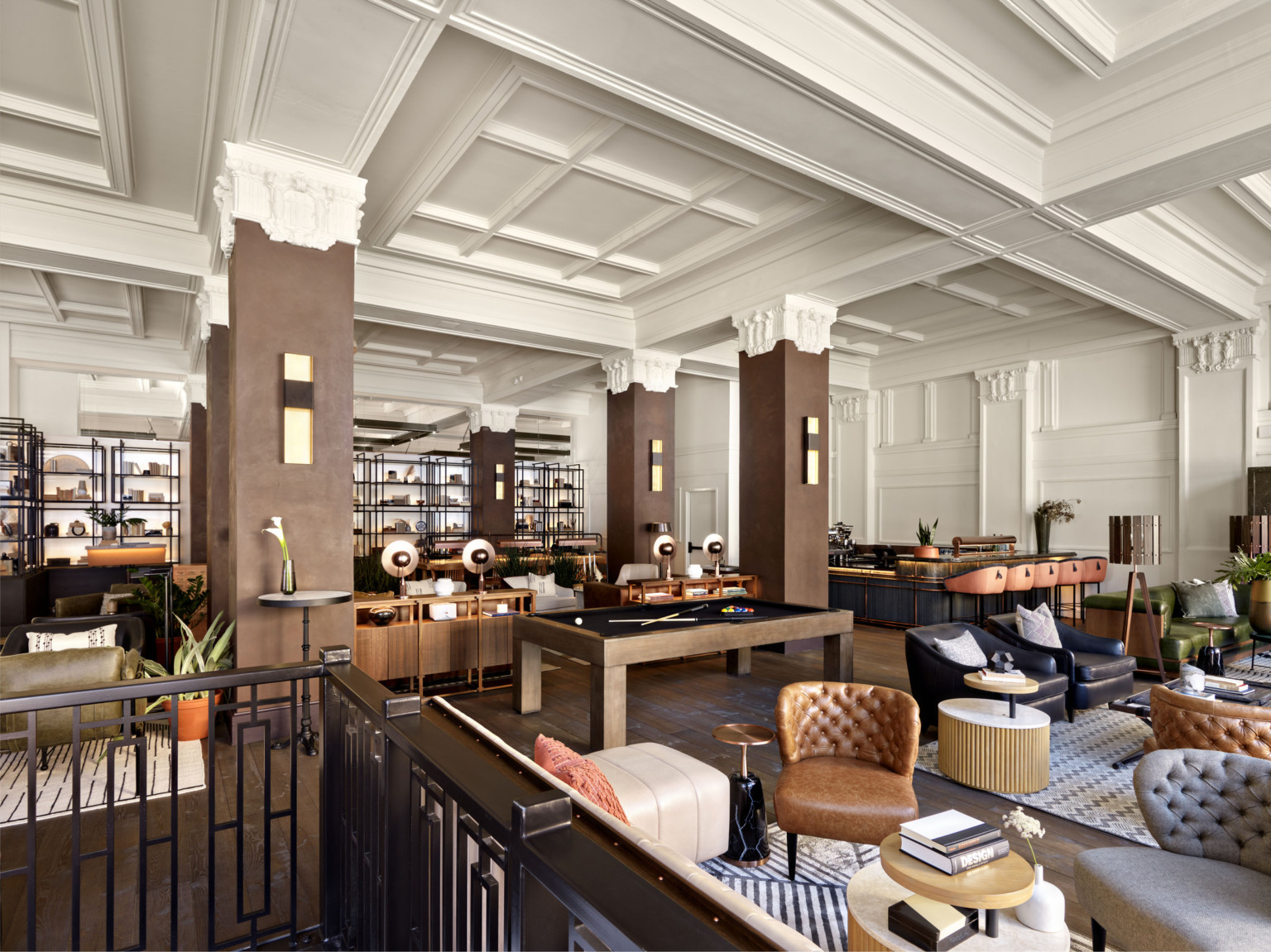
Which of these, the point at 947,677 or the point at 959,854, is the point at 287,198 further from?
the point at 947,677

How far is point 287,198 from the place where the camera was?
505cm

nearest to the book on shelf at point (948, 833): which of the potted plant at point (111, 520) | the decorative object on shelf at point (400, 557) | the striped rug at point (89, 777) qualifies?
the striped rug at point (89, 777)

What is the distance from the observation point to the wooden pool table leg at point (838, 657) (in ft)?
19.3

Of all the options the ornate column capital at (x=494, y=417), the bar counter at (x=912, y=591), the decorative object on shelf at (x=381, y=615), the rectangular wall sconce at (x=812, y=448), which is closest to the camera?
the decorative object on shelf at (x=381, y=615)

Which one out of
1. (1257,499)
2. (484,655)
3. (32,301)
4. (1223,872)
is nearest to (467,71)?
(484,655)

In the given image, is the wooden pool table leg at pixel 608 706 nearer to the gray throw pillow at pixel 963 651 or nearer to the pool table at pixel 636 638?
the pool table at pixel 636 638

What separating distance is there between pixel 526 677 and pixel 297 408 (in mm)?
2711

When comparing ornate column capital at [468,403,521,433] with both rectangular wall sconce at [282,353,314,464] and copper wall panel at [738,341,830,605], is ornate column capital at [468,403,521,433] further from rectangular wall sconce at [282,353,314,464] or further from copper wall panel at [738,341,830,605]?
rectangular wall sconce at [282,353,314,464]

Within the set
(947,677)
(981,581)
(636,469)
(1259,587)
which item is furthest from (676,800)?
(1259,587)

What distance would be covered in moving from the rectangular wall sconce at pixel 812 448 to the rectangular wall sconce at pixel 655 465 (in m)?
2.93

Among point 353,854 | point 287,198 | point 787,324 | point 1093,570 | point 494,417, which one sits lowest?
point 1093,570

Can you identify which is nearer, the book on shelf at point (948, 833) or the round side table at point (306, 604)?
the book on shelf at point (948, 833)

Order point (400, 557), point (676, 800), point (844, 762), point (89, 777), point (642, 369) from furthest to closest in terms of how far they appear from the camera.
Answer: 1. point (642, 369)
2. point (400, 557)
3. point (89, 777)
4. point (844, 762)
5. point (676, 800)

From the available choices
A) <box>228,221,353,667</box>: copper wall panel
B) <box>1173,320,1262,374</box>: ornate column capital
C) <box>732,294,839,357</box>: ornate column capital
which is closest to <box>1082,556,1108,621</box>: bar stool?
<box>1173,320,1262,374</box>: ornate column capital
